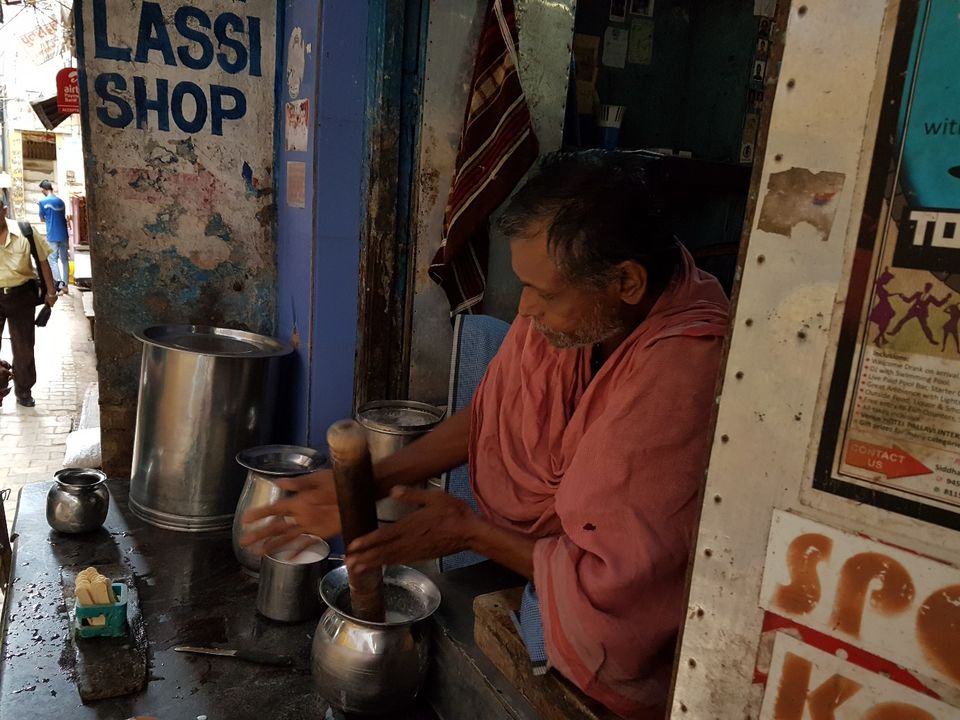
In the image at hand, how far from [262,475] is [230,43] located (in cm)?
217

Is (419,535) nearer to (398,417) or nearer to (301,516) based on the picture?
(301,516)

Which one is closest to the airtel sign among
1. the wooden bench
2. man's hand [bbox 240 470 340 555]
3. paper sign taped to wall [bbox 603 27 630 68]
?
paper sign taped to wall [bbox 603 27 630 68]

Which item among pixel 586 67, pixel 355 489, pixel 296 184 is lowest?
pixel 355 489

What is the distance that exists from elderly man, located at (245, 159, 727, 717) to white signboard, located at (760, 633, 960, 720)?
10.7 inches

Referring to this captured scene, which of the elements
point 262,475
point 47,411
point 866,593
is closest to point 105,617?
point 262,475

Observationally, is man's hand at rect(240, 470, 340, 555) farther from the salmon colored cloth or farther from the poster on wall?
the poster on wall

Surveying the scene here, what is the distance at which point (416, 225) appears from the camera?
3.06 meters

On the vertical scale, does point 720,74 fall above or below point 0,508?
above

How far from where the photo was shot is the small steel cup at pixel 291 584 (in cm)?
233

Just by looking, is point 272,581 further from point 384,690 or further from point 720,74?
point 720,74

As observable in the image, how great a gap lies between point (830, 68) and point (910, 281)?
24cm

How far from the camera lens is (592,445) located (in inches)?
57.6

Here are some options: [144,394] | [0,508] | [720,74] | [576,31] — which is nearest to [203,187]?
[144,394]

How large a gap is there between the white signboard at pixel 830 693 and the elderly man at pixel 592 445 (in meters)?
0.27
